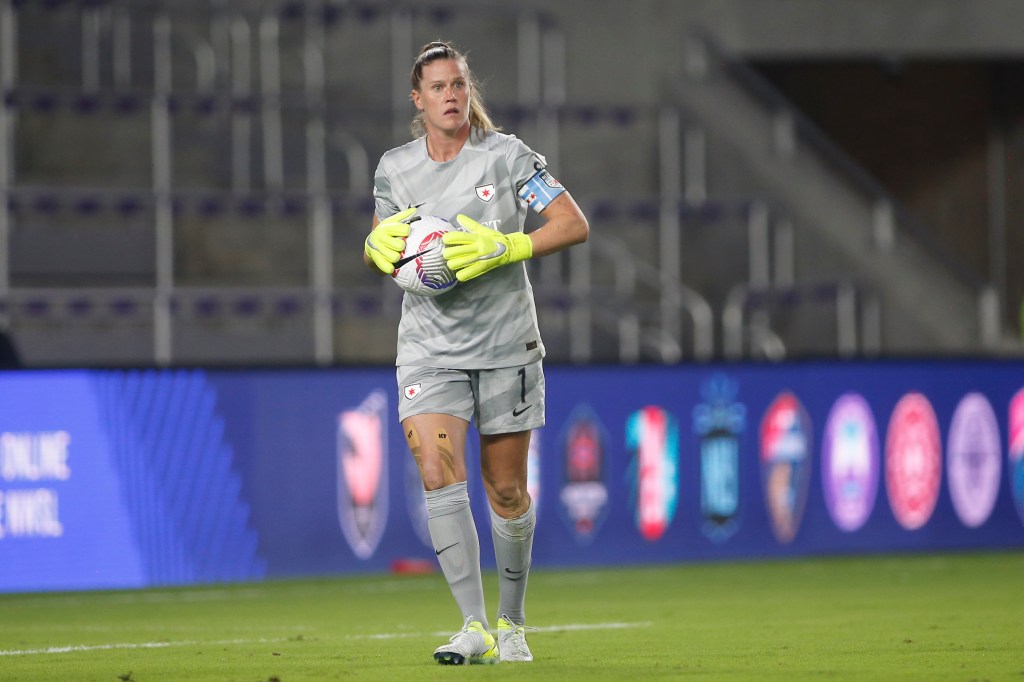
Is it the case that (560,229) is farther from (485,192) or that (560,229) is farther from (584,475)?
(584,475)

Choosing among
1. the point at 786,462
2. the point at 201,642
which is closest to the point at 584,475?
the point at 786,462

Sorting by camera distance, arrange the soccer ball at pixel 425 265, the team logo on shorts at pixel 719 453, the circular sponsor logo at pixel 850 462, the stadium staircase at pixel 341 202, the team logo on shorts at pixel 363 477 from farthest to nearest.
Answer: the stadium staircase at pixel 341 202 → the circular sponsor logo at pixel 850 462 → the team logo on shorts at pixel 719 453 → the team logo on shorts at pixel 363 477 → the soccer ball at pixel 425 265

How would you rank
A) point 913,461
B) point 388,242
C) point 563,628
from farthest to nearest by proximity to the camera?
point 913,461 → point 563,628 → point 388,242

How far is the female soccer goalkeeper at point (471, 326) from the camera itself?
5699mm

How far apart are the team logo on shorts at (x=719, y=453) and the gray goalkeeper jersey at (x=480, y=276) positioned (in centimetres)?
581

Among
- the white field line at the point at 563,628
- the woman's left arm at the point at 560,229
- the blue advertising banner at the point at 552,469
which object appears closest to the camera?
the woman's left arm at the point at 560,229

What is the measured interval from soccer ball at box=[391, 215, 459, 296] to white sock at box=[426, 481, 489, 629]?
649mm

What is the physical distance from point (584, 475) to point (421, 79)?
19.0 feet

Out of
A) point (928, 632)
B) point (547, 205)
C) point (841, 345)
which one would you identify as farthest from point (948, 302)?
point (547, 205)

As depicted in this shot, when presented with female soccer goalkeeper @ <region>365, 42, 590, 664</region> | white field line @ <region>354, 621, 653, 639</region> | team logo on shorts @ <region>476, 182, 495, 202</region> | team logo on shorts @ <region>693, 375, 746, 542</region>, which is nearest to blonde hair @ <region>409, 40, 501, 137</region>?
female soccer goalkeeper @ <region>365, 42, 590, 664</region>

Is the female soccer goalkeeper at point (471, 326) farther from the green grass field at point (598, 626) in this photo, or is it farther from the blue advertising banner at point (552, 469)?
the blue advertising banner at point (552, 469)

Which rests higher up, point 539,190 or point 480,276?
point 539,190

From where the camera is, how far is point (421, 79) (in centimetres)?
584

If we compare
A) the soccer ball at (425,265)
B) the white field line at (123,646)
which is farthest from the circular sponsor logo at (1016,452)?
the soccer ball at (425,265)
